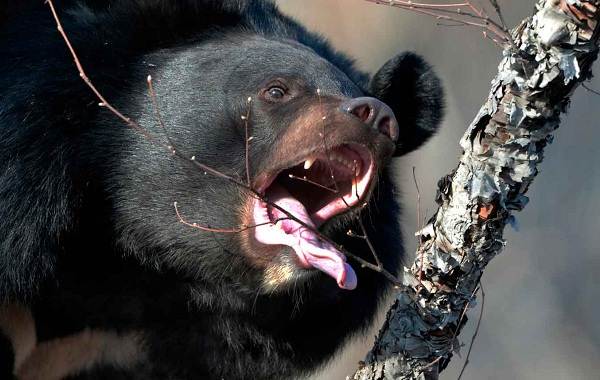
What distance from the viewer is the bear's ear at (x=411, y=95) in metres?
4.46

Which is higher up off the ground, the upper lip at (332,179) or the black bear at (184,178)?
the upper lip at (332,179)

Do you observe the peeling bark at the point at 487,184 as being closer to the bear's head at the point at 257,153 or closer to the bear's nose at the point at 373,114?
the bear's head at the point at 257,153

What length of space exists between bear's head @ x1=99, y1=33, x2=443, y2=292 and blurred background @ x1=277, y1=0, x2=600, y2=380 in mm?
4253

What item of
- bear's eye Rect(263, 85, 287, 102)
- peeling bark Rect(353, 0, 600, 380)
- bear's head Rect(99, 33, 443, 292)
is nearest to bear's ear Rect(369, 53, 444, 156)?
bear's head Rect(99, 33, 443, 292)

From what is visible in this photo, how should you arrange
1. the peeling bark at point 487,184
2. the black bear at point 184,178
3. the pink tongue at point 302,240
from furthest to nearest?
the black bear at point 184,178, the pink tongue at point 302,240, the peeling bark at point 487,184

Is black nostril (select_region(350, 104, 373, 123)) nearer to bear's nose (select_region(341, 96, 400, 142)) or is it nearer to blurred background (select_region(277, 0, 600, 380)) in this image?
bear's nose (select_region(341, 96, 400, 142))

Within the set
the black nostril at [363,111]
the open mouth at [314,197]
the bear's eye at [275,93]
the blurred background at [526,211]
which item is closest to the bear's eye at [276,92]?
the bear's eye at [275,93]

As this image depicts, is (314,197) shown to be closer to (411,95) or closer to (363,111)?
(363,111)

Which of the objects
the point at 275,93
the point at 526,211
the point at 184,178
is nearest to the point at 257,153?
the point at 275,93

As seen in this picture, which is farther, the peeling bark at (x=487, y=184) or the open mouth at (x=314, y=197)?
the open mouth at (x=314, y=197)

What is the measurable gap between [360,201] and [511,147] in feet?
2.72

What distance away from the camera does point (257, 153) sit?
13.0 feet

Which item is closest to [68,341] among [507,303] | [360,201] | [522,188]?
[360,201]

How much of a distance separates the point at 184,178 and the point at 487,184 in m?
1.50
